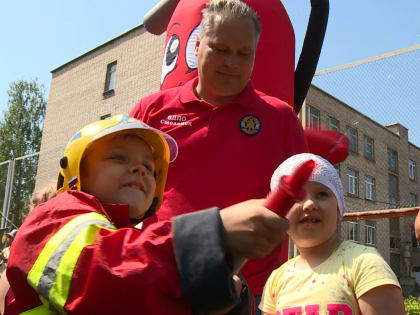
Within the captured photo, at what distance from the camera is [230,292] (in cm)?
75

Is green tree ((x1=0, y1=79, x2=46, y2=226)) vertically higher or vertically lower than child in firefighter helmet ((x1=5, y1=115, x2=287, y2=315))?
higher

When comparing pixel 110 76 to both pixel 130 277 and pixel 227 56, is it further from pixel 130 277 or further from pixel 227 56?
pixel 130 277

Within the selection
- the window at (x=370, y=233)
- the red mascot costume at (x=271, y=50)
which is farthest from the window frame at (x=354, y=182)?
the red mascot costume at (x=271, y=50)

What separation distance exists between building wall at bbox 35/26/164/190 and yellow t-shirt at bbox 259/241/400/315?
13184 millimetres

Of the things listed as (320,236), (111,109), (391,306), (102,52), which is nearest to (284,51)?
(320,236)

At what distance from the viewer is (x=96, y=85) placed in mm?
19625

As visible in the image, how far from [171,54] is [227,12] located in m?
1.30

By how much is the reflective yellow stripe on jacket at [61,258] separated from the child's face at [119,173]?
369mm

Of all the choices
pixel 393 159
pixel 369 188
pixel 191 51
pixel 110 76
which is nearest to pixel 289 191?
pixel 191 51

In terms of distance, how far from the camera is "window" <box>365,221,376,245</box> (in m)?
13.7

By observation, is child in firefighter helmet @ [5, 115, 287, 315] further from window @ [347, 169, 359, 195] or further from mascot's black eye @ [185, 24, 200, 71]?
window @ [347, 169, 359, 195]

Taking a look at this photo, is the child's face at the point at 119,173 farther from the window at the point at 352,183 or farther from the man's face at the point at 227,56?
the window at the point at 352,183

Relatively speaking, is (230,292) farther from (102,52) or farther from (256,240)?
(102,52)

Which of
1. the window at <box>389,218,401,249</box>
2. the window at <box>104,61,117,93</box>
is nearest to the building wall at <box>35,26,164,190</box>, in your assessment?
the window at <box>104,61,117,93</box>
